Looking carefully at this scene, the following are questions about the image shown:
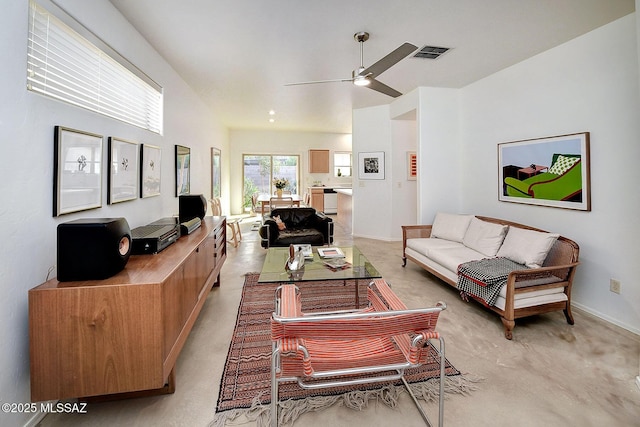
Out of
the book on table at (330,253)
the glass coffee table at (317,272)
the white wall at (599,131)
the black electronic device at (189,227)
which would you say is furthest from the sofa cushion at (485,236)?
the black electronic device at (189,227)

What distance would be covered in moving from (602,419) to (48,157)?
3.39m

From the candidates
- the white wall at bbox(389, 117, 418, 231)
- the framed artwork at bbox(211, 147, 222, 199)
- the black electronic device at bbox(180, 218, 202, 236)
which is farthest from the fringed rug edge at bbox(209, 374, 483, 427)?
the framed artwork at bbox(211, 147, 222, 199)

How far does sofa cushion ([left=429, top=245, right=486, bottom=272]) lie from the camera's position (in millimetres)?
2982

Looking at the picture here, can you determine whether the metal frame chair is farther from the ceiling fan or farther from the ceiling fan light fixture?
the ceiling fan light fixture

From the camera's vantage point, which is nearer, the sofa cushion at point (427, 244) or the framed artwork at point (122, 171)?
the framed artwork at point (122, 171)

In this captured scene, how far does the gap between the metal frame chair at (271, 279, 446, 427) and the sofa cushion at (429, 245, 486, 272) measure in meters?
Result: 1.66

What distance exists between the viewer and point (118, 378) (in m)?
1.39

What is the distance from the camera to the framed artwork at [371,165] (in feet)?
18.7

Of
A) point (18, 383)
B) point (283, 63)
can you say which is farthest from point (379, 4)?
point (18, 383)

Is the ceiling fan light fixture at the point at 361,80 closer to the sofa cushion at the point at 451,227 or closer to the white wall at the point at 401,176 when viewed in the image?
the sofa cushion at the point at 451,227

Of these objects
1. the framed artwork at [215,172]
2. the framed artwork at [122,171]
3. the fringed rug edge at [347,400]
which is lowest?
the fringed rug edge at [347,400]

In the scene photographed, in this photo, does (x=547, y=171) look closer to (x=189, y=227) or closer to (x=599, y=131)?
(x=599, y=131)

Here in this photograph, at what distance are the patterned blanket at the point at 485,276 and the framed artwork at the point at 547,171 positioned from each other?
923mm

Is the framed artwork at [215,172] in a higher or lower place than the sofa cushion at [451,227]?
higher
